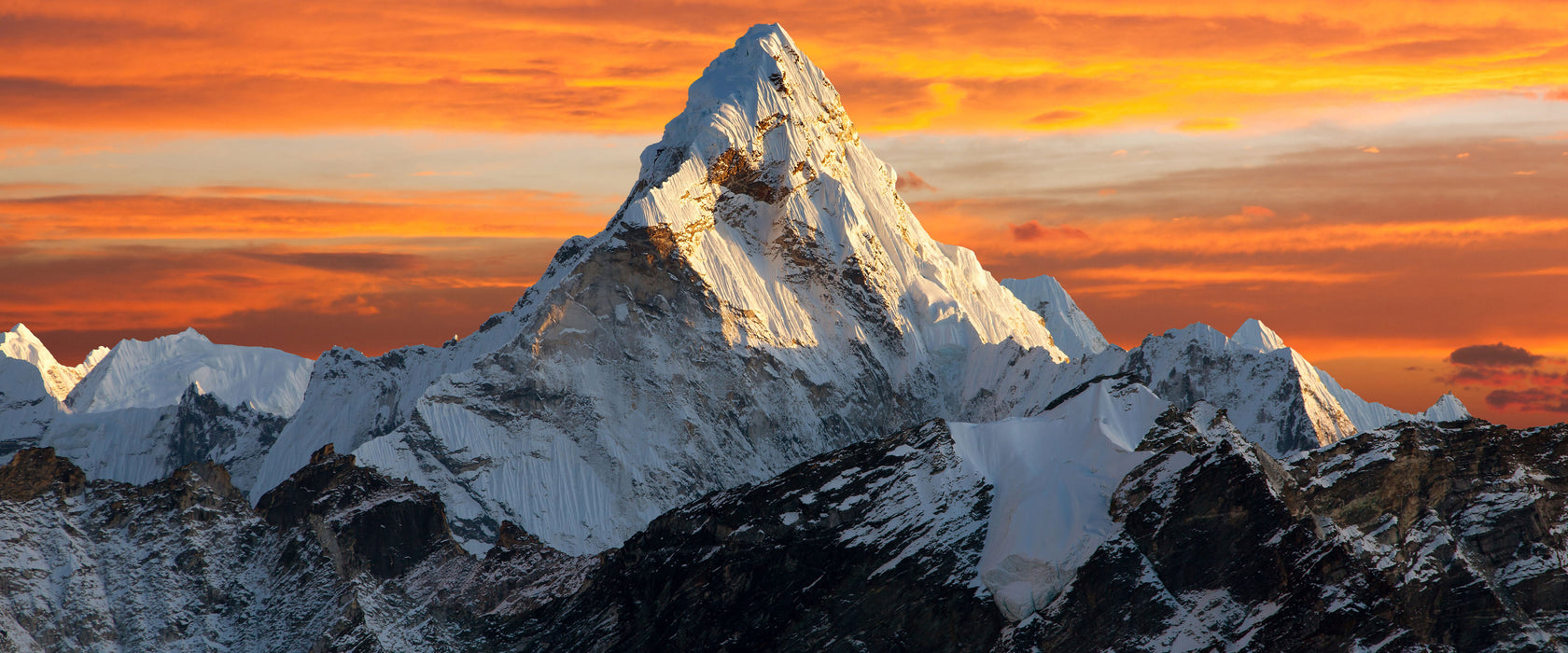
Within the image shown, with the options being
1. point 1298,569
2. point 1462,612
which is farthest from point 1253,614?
point 1462,612

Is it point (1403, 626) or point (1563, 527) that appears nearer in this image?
point (1403, 626)

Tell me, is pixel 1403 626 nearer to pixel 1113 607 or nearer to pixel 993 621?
pixel 1113 607

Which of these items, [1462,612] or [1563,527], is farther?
[1563,527]

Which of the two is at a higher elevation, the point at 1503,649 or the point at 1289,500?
the point at 1289,500

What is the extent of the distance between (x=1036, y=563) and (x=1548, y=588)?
47998 mm

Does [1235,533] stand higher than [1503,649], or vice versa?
[1235,533]

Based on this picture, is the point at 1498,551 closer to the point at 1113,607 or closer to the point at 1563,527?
the point at 1563,527

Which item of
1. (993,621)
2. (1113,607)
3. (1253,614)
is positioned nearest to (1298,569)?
(1253,614)

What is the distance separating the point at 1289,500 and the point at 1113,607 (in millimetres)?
19848

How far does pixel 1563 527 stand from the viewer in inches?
7864

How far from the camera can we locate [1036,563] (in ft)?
650

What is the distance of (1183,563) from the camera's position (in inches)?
7628

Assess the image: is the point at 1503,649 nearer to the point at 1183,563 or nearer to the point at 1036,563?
the point at 1183,563

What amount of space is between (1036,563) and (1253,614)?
2226cm
